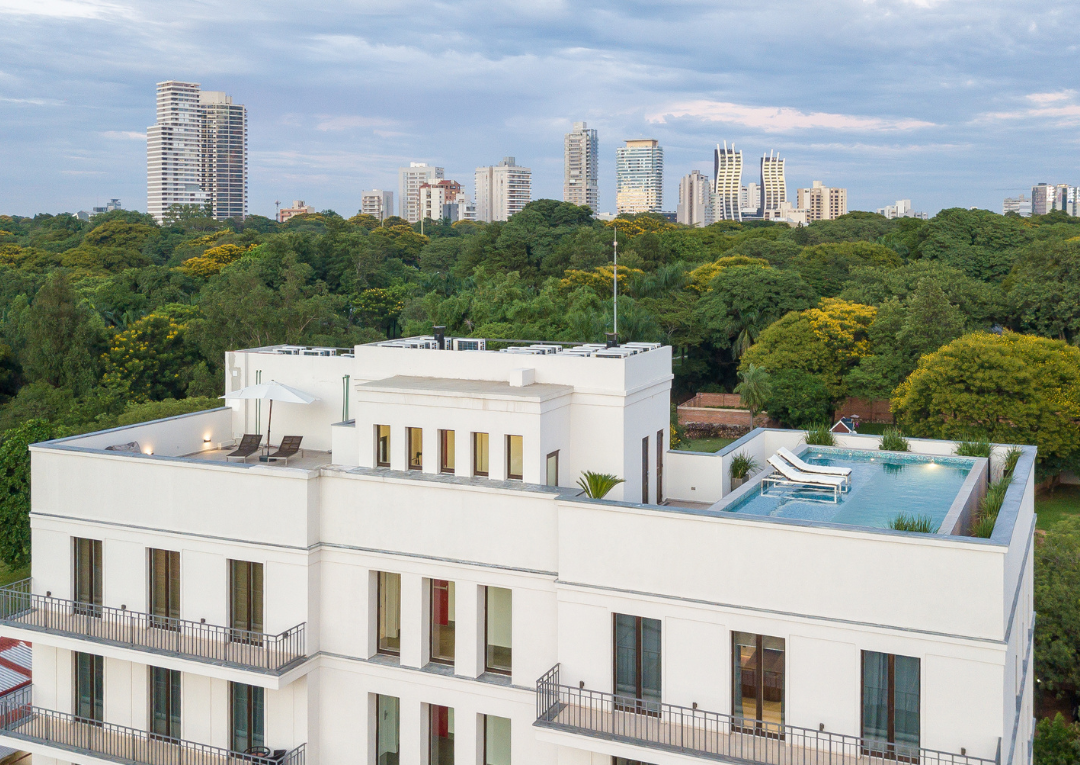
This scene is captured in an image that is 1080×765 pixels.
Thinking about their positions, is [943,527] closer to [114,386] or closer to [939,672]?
[939,672]

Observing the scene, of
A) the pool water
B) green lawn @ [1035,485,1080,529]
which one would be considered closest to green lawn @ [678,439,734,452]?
green lawn @ [1035,485,1080,529]

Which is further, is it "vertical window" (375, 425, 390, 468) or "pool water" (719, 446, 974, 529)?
"vertical window" (375, 425, 390, 468)

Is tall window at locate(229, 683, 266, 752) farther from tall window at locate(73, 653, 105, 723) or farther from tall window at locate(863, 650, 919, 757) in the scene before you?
tall window at locate(863, 650, 919, 757)

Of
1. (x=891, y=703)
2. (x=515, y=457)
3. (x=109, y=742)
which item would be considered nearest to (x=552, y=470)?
(x=515, y=457)

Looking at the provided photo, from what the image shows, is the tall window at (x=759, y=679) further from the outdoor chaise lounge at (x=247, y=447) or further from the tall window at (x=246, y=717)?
the outdoor chaise lounge at (x=247, y=447)

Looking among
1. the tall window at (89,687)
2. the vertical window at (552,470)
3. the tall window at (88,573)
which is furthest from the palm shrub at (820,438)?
the tall window at (89,687)

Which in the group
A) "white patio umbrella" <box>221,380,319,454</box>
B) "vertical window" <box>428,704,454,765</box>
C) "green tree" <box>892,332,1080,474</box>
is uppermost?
"white patio umbrella" <box>221,380,319,454</box>

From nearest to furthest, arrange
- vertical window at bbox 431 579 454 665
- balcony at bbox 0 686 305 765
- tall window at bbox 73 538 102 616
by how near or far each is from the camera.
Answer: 1. vertical window at bbox 431 579 454 665
2. balcony at bbox 0 686 305 765
3. tall window at bbox 73 538 102 616

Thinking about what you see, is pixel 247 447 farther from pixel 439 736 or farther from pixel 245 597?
pixel 439 736
